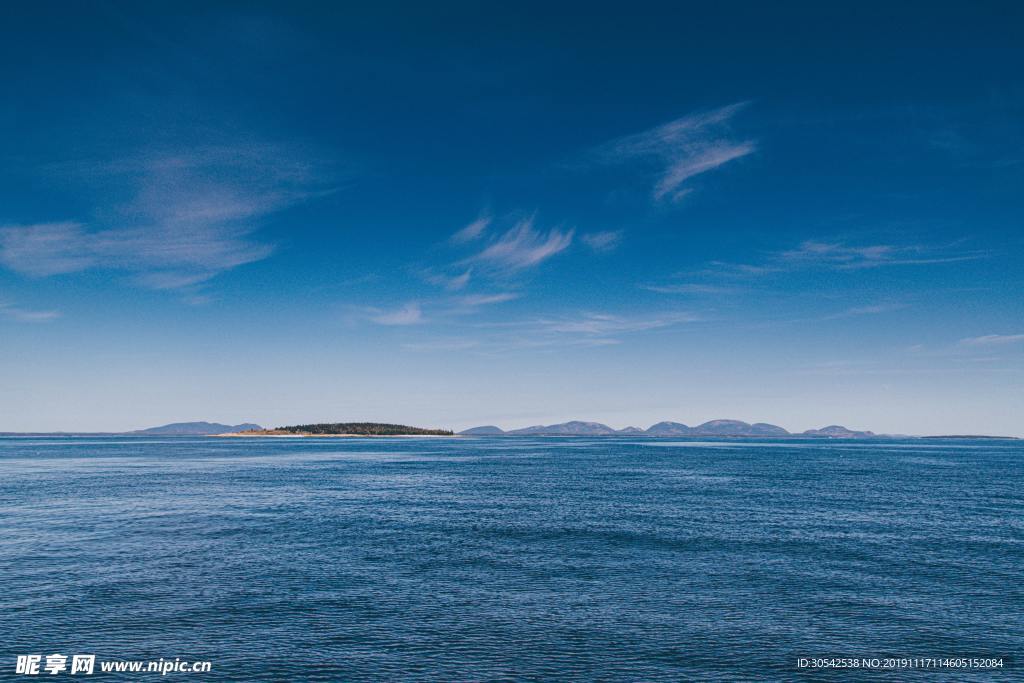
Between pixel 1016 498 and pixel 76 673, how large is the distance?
311ft

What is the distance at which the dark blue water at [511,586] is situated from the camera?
23531mm

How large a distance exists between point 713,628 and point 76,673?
2540 cm

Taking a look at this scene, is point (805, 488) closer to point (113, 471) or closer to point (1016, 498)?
point (1016, 498)

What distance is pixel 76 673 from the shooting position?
21.8m

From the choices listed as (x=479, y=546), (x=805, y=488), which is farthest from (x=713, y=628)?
(x=805, y=488)

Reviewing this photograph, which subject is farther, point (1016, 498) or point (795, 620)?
point (1016, 498)

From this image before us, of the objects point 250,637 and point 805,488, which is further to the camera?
point 805,488

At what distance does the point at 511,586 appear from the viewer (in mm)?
32438

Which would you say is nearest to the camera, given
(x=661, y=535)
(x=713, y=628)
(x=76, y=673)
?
(x=76, y=673)

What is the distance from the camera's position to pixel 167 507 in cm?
6100

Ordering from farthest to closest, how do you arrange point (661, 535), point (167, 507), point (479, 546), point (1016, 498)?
point (1016, 498) → point (167, 507) → point (661, 535) → point (479, 546)

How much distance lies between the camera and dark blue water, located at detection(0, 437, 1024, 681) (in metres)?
23.5

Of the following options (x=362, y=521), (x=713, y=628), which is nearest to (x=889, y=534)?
(x=713, y=628)

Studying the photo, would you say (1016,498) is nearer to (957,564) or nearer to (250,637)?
(957,564)
